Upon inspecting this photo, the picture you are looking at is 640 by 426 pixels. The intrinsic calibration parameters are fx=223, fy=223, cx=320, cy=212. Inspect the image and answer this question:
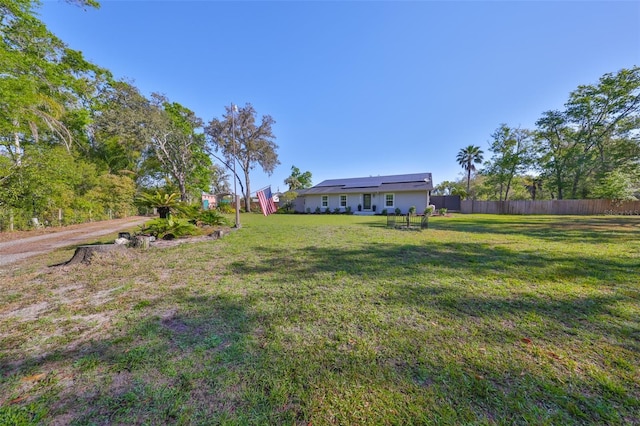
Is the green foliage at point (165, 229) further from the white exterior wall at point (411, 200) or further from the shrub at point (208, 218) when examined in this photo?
the white exterior wall at point (411, 200)

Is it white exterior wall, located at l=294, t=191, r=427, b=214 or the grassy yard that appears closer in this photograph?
the grassy yard

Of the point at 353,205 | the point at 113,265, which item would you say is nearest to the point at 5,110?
the point at 113,265

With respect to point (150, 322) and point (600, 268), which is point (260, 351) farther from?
point (600, 268)

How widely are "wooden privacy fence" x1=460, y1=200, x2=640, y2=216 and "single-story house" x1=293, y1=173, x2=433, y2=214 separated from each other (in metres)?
6.40

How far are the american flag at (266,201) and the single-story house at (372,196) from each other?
260cm

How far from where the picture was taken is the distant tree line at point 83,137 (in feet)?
27.9

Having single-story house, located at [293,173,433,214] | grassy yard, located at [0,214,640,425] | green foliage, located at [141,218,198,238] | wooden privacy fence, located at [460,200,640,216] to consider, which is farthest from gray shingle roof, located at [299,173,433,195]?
green foliage, located at [141,218,198,238]

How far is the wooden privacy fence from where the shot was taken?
1815 cm

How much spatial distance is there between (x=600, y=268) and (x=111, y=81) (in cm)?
2984

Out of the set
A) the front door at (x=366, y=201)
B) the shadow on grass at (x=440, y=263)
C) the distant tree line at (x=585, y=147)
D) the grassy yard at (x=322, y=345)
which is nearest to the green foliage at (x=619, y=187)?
the distant tree line at (x=585, y=147)

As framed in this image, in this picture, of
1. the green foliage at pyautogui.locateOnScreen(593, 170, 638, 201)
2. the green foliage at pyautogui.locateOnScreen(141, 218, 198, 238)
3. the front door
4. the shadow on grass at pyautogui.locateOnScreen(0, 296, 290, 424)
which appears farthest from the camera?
the front door

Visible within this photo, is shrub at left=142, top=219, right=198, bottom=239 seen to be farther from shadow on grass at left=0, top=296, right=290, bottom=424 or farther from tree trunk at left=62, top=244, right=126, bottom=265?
shadow on grass at left=0, top=296, right=290, bottom=424

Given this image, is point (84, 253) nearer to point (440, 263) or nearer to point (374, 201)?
point (440, 263)

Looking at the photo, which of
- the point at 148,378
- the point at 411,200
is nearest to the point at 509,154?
the point at 411,200
